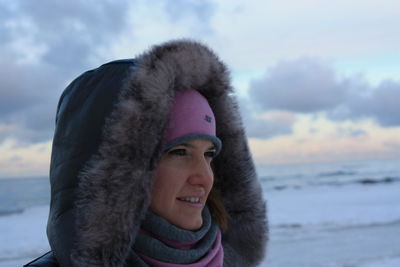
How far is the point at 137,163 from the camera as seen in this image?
64.7 inches

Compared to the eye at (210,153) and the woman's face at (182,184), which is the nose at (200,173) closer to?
the woman's face at (182,184)

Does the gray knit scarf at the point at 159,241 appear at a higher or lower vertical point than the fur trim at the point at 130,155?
lower

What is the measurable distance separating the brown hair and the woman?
7.2 inches

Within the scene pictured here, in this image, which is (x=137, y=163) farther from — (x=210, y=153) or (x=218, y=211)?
(x=218, y=211)

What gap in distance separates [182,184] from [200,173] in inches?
3.8

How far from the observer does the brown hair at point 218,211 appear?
2240mm

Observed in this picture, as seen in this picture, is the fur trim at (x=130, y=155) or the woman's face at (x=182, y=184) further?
the woman's face at (x=182, y=184)

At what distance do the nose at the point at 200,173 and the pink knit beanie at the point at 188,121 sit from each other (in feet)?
0.35

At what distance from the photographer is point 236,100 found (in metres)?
2.23

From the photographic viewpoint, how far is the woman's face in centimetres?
177

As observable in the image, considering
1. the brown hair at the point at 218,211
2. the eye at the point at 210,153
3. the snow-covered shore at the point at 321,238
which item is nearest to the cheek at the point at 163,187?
the eye at the point at 210,153

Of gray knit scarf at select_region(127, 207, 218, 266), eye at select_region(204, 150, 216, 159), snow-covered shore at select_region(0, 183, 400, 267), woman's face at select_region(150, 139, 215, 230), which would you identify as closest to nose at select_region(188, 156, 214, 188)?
woman's face at select_region(150, 139, 215, 230)

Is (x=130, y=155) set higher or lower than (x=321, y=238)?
lower

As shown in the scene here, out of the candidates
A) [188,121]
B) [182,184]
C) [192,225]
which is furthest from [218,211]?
[188,121]
